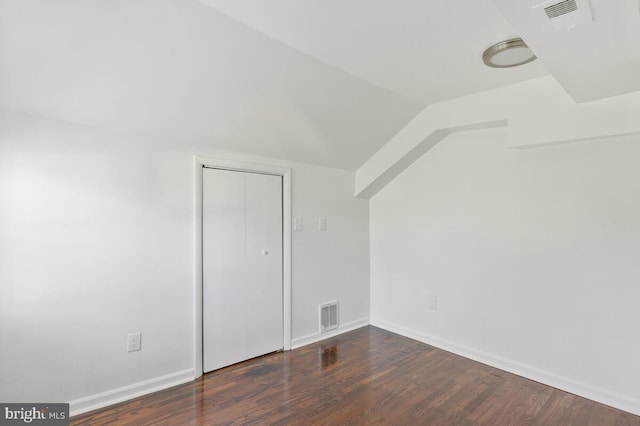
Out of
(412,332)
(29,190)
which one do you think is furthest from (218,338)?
(412,332)

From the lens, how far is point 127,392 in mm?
2289

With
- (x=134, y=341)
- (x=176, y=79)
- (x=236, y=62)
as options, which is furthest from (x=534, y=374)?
(x=176, y=79)

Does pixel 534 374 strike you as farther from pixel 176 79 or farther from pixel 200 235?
pixel 176 79

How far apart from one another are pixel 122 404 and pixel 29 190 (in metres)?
1.52

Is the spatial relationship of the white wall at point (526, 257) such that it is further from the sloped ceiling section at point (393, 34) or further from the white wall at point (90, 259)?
the white wall at point (90, 259)

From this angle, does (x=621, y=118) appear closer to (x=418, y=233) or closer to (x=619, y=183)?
(x=619, y=183)

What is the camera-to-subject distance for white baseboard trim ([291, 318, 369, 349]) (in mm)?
3262

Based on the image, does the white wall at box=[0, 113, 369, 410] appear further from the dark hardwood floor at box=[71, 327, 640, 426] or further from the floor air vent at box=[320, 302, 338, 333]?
the floor air vent at box=[320, 302, 338, 333]

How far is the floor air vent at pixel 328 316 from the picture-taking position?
137 inches

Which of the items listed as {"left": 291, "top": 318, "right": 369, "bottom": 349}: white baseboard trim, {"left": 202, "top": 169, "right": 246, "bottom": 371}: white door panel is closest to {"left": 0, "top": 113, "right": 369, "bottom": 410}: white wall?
{"left": 202, "top": 169, "right": 246, "bottom": 371}: white door panel

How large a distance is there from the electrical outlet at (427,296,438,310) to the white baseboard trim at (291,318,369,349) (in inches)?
33.8

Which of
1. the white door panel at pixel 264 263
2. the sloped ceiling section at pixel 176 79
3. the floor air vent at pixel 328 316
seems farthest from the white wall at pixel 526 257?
the white door panel at pixel 264 263

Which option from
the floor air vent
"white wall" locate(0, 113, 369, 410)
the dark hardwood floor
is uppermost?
"white wall" locate(0, 113, 369, 410)

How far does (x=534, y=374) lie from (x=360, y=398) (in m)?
1.45
